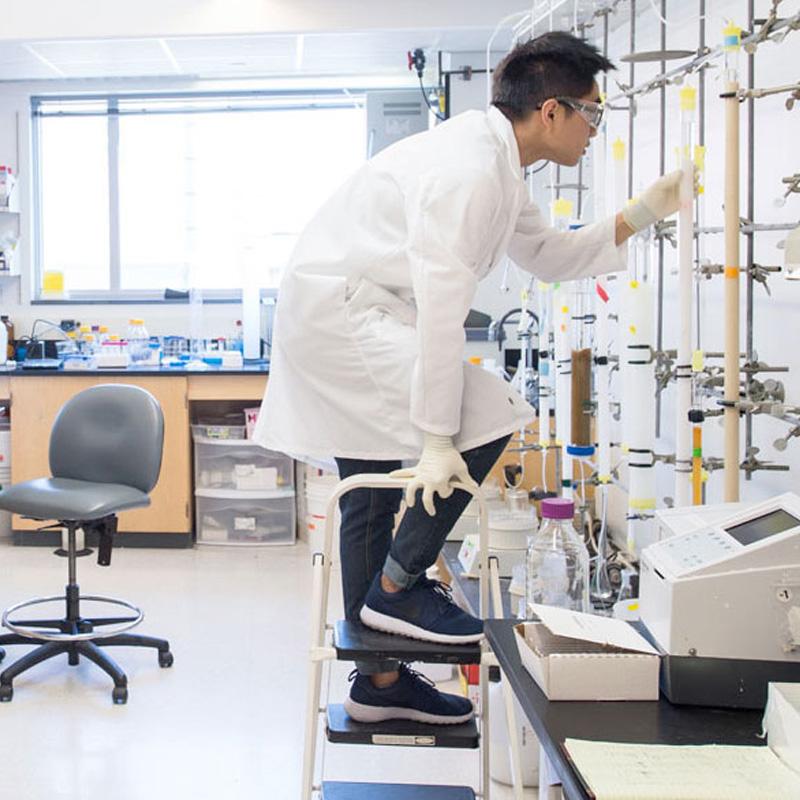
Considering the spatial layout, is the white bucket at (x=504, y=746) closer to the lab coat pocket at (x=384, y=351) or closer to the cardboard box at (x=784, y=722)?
the lab coat pocket at (x=384, y=351)

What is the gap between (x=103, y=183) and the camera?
5.70 m

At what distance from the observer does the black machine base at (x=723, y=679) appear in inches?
49.2

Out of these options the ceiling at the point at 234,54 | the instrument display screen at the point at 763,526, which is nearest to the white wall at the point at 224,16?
the ceiling at the point at 234,54

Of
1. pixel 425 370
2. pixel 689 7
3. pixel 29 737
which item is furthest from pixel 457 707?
pixel 689 7

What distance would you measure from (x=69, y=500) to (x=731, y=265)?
84.0 inches

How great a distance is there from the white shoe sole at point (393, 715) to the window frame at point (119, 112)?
389 cm

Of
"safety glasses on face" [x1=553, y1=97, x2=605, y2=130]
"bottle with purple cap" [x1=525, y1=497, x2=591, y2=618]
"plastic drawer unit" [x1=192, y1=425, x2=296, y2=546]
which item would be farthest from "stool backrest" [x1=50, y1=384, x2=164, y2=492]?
"safety glasses on face" [x1=553, y1=97, x2=605, y2=130]

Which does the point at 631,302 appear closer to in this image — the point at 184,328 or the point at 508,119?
the point at 508,119

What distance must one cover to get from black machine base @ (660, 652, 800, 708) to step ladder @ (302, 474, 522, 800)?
0.50 metres

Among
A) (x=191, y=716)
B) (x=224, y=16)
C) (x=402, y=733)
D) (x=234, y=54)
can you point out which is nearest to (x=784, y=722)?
(x=402, y=733)

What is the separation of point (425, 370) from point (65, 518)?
6.09 ft

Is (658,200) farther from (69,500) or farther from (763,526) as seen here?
(69,500)

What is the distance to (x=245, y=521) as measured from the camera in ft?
15.8

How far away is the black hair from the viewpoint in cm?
189
